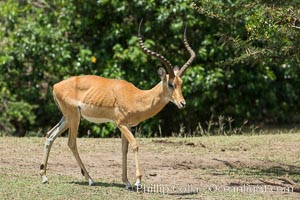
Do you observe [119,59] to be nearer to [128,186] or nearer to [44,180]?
[44,180]

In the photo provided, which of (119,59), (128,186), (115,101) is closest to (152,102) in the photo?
(115,101)

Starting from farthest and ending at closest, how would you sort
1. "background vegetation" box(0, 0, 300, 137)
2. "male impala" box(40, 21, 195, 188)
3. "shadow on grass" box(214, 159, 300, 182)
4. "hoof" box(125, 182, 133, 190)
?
"background vegetation" box(0, 0, 300, 137) < "shadow on grass" box(214, 159, 300, 182) < "male impala" box(40, 21, 195, 188) < "hoof" box(125, 182, 133, 190)

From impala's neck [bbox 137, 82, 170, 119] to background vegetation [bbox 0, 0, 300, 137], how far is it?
6.18m

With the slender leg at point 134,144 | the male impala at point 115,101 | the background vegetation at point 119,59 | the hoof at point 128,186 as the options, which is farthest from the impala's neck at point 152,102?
the background vegetation at point 119,59

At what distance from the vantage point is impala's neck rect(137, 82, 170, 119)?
30.3ft

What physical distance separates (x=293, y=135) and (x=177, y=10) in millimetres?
3928

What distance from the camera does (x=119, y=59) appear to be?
52.8 feet

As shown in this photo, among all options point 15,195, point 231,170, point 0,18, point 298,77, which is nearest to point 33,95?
point 0,18

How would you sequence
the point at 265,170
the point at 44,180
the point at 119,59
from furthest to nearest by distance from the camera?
the point at 119,59
the point at 265,170
the point at 44,180

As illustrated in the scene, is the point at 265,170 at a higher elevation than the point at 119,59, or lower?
lower

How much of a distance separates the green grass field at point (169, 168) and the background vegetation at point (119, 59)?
336 centimetres

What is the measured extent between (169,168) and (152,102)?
64.6 inches

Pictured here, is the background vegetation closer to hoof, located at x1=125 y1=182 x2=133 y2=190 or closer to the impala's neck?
the impala's neck

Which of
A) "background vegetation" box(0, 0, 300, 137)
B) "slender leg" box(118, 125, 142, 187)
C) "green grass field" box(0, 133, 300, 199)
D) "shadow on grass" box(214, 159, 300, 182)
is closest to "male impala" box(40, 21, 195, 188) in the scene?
"slender leg" box(118, 125, 142, 187)
